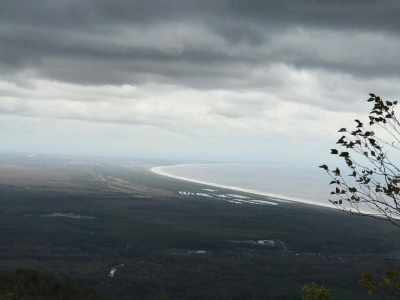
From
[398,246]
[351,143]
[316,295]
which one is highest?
[351,143]

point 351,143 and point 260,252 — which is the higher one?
point 351,143

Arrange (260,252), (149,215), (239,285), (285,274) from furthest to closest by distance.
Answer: (149,215), (260,252), (285,274), (239,285)

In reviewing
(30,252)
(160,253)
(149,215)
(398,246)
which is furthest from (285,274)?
(149,215)

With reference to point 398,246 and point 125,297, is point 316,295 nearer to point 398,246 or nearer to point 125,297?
point 125,297

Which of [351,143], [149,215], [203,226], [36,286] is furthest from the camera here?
[149,215]

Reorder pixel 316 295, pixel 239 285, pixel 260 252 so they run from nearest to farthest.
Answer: pixel 316 295
pixel 239 285
pixel 260 252

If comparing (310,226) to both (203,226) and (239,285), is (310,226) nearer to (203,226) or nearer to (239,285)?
(203,226)

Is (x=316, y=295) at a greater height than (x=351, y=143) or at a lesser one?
lesser

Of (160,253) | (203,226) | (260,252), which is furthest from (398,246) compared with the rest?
(160,253)

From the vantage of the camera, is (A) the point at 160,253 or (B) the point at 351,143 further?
(A) the point at 160,253
